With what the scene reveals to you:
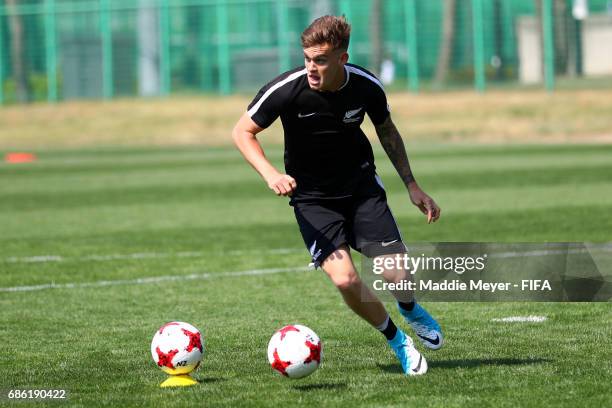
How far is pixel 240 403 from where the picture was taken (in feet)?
19.7

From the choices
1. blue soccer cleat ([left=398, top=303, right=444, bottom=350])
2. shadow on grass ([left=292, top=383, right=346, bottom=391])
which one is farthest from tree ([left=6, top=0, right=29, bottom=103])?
shadow on grass ([left=292, top=383, right=346, bottom=391])

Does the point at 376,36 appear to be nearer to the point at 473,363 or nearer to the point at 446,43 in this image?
the point at 446,43

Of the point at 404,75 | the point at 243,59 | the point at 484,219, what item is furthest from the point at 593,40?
the point at 484,219

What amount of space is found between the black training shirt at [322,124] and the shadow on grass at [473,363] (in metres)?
1.05

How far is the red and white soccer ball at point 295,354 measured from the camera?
246 inches

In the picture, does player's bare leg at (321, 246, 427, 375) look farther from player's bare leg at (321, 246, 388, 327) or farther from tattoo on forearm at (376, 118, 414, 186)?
tattoo on forearm at (376, 118, 414, 186)

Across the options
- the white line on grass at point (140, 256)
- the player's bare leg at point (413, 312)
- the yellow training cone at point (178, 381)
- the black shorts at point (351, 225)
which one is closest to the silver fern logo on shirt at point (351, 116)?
the black shorts at point (351, 225)

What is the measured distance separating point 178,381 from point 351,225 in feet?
4.39

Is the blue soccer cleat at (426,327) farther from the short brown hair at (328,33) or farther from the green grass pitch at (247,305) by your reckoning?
the short brown hair at (328,33)

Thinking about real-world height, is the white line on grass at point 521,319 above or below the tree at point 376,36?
below

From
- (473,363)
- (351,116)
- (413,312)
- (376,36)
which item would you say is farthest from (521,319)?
(376,36)

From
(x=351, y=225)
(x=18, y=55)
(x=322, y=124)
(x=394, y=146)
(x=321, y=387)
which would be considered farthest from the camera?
(x=18, y=55)

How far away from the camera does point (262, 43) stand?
138 feet

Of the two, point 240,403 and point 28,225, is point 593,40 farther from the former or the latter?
point 240,403
